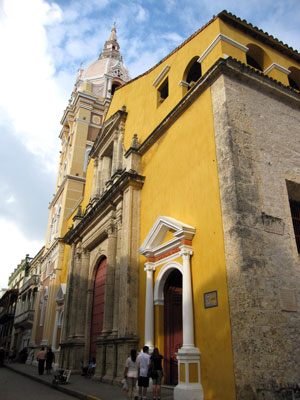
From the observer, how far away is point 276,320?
712cm

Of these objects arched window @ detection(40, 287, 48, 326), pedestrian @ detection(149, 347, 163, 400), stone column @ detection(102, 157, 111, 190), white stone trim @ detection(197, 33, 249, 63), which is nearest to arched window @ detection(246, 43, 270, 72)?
white stone trim @ detection(197, 33, 249, 63)

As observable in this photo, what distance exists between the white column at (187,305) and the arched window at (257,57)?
701cm

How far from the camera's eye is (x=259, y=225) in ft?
26.0

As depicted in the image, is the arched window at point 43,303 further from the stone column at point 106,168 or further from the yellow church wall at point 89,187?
the stone column at point 106,168

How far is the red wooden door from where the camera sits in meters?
15.2

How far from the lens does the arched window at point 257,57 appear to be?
11.7 m

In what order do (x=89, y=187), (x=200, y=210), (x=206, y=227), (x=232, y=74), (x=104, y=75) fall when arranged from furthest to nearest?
(x=104, y=75)
(x=89, y=187)
(x=232, y=74)
(x=200, y=210)
(x=206, y=227)

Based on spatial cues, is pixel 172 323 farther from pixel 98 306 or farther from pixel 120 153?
pixel 120 153

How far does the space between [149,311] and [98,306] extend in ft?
19.7

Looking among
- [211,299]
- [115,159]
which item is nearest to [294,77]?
[115,159]

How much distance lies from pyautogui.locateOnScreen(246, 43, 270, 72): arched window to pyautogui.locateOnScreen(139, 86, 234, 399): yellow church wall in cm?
294

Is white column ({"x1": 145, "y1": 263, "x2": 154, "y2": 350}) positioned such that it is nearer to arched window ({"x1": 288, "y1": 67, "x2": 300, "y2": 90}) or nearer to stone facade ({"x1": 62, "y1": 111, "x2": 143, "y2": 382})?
stone facade ({"x1": 62, "y1": 111, "x2": 143, "y2": 382})

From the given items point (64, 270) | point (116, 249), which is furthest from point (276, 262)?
point (64, 270)

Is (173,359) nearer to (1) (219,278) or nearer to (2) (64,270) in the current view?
(1) (219,278)
